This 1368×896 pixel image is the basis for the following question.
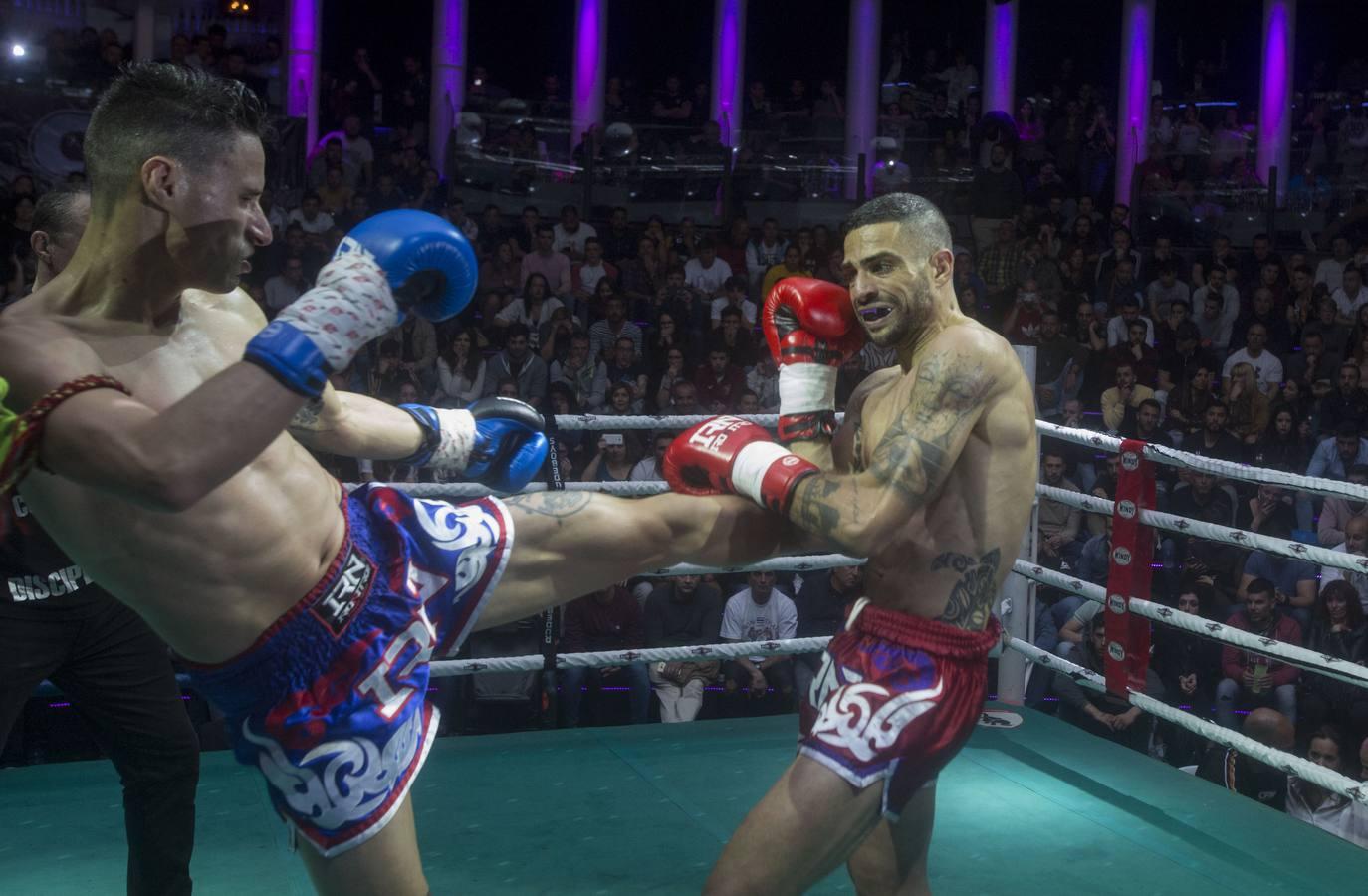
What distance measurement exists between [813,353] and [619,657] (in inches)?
63.2

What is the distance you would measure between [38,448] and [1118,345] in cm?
719

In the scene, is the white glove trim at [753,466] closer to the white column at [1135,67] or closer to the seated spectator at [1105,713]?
the seated spectator at [1105,713]

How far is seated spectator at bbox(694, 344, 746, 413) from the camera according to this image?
727 centimetres

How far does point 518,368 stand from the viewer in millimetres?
7223

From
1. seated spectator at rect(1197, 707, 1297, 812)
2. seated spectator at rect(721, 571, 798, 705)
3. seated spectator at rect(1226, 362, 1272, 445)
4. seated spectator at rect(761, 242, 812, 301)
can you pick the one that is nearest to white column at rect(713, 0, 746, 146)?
seated spectator at rect(761, 242, 812, 301)

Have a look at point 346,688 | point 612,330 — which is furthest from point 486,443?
point 612,330

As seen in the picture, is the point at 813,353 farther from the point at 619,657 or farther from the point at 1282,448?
the point at 1282,448

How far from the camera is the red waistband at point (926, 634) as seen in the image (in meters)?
2.18

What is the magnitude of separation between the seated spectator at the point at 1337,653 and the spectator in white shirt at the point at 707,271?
4574 mm

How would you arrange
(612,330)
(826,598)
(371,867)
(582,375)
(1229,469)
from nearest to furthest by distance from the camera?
(371,867)
(1229,469)
(826,598)
(582,375)
(612,330)

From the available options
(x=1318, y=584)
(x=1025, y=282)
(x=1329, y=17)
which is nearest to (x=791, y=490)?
(x=1318, y=584)

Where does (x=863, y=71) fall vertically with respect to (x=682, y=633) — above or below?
above

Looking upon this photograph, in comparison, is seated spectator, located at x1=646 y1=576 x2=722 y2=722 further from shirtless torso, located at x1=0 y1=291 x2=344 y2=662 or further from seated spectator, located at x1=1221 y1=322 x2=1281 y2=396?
seated spectator, located at x1=1221 y1=322 x2=1281 y2=396

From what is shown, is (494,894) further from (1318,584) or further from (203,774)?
(1318,584)
